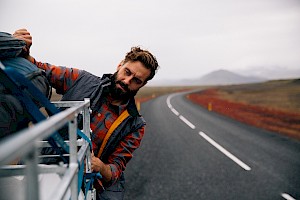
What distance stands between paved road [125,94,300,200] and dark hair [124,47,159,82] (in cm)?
291

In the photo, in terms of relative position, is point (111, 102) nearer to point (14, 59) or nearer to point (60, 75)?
point (60, 75)

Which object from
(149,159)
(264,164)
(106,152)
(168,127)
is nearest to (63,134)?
(106,152)

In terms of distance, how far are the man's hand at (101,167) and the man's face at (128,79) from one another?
615mm

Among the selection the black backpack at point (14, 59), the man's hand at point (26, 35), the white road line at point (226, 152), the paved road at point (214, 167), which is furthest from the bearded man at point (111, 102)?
the white road line at point (226, 152)

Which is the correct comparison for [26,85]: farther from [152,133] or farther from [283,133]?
[283,133]

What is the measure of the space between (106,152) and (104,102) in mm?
445

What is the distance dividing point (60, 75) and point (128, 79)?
60cm

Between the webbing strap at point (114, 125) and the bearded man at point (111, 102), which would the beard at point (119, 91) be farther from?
the webbing strap at point (114, 125)

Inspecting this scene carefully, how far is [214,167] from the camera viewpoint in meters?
6.76

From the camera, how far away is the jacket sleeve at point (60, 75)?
Answer: 7.82 ft

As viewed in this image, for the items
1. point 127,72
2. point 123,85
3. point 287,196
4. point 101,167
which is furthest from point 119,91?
point 287,196

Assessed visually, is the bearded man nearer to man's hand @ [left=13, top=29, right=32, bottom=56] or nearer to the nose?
the nose

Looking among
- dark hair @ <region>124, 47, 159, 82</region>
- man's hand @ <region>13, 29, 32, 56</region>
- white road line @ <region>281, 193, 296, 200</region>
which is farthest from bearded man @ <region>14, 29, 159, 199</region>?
white road line @ <region>281, 193, 296, 200</region>

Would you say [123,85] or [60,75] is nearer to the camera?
[60,75]
